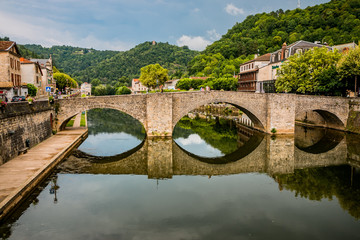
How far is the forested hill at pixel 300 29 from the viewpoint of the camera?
65.6 metres

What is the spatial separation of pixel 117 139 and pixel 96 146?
187 inches

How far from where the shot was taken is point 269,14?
107m

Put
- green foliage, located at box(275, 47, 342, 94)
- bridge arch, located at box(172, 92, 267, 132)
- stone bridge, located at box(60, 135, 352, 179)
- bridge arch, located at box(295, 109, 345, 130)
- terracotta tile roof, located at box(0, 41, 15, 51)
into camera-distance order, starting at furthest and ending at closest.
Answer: green foliage, located at box(275, 47, 342, 94) → bridge arch, located at box(295, 109, 345, 130) → terracotta tile roof, located at box(0, 41, 15, 51) → bridge arch, located at box(172, 92, 267, 132) → stone bridge, located at box(60, 135, 352, 179)

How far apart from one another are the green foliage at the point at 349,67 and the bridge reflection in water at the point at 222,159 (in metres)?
7.96

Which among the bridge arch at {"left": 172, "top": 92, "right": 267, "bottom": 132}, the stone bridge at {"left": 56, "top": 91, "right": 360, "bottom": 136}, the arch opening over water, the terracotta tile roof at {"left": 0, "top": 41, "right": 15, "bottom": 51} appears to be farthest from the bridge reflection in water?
the terracotta tile roof at {"left": 0, "top": 41, "right": 15, "bottom": 51}

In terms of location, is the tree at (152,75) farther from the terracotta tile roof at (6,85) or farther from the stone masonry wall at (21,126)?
the stone masonry wall at (21,126)

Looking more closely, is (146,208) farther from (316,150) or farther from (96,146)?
(316,150)

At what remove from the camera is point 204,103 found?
3016cm

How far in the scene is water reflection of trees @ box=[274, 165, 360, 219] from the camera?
14430 mm

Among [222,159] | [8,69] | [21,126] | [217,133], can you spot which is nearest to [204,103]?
[217,133]

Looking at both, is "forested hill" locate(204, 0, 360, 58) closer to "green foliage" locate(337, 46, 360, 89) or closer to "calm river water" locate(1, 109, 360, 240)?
"green foliage" locate(337, 46, 360, 89)

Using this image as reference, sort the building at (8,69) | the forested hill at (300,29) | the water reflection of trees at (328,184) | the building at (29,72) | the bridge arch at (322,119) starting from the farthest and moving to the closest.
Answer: the forested hill at (300,29), the building at (29,72), the bridge arch at (322,119), the building at (8,69), the water reflection of trees at (328,184)

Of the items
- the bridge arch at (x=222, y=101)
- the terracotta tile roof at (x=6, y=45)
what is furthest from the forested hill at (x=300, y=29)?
the terracotta tile roof at (x=6, y=45)

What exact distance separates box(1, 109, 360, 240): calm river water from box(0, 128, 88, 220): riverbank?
1.70 ft
